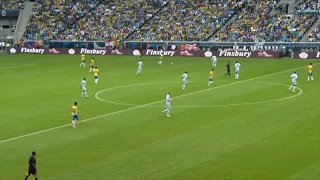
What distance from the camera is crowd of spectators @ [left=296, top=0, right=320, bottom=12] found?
9259cm

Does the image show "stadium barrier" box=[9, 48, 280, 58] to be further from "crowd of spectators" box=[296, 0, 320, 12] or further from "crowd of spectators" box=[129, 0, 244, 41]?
"crowd of spectators" box=[296, 0, 320, 12]

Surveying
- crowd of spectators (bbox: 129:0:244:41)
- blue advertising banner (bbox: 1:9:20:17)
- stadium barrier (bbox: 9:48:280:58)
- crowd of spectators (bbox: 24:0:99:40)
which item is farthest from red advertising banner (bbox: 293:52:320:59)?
blue advertising banner (bbox: 1:9:20:17)

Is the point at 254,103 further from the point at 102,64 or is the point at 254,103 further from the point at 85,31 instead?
the point at 85,31

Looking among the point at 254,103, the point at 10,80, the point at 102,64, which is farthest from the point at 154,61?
the point at 254,103


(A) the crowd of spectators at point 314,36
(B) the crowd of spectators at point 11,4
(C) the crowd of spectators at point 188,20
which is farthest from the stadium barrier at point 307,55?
(B) the crowd of spectators at point 11,4

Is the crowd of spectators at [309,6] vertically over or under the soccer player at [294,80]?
over

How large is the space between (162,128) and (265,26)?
57098 millimetres

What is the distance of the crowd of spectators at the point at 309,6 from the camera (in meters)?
92.6

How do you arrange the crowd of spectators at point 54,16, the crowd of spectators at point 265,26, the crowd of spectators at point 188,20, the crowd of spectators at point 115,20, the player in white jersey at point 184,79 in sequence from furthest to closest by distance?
1. the crowd of spectators at point 54,16
2. the crowd of spectators at point 115,20
3. the crowd of spectators at point 188,20
4. the crowd of spectators at point 265,26
5. the player in white jersey at point 184,79

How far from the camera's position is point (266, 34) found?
91375 mm

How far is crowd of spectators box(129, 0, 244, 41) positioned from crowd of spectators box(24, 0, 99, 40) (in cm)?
1440

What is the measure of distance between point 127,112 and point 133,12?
6303 cm

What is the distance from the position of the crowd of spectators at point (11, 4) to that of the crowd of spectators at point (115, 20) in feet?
47.9

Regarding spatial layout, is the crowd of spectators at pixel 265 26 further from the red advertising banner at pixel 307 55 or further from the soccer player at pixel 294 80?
the soccer player at pixel 294 80
